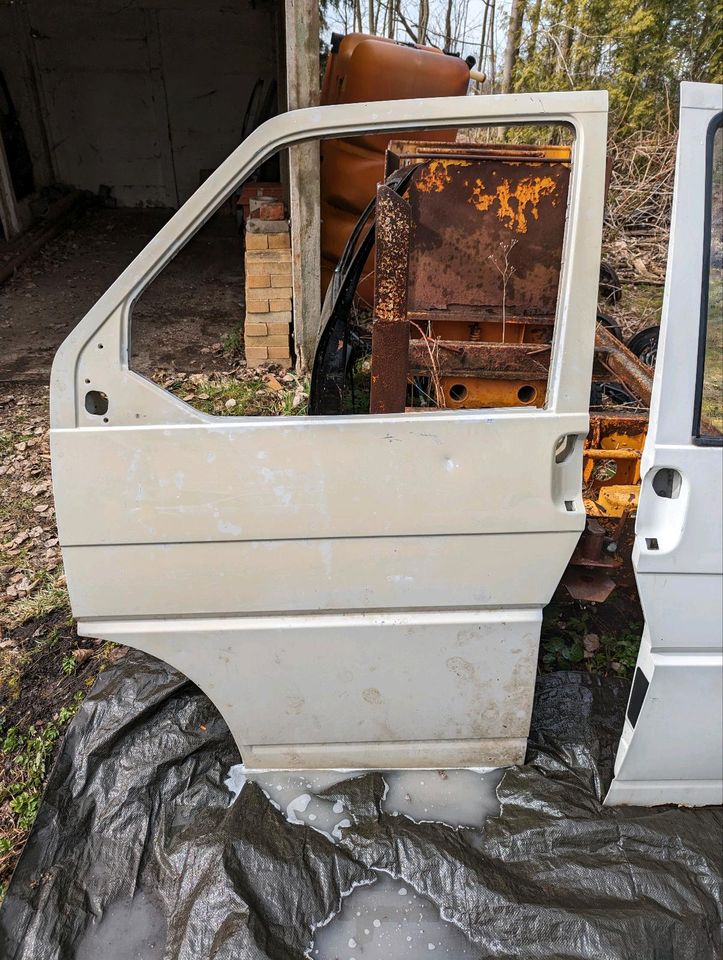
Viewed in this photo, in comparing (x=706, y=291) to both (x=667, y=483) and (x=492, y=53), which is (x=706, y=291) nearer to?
(x=667, y=483)

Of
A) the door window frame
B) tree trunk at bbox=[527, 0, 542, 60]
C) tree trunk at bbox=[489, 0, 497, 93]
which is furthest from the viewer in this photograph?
tree trunk at bbox=[489, 0, 497, 93]

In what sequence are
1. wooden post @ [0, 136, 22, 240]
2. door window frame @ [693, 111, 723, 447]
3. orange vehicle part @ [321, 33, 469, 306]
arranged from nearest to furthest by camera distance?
1. door window frame @ [693, 111, 723, 447]
2. orange vehicle part @ [321, 33, 469, 306]
3. wooden post @ [0, 136, 22, 240]

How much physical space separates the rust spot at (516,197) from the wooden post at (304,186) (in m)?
2.23

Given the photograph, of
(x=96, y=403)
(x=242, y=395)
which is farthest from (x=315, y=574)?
(x=242, y=395)

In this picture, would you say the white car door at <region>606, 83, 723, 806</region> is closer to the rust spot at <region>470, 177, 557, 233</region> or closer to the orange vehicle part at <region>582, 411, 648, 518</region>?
the orange vehicle part at <region>582, 411, 648, 518</region>

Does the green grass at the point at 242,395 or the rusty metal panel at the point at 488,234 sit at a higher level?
the rusty metal panel at the point at 488,234

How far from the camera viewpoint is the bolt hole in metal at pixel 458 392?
3199 millimetres

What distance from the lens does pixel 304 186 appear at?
4973 millimetres

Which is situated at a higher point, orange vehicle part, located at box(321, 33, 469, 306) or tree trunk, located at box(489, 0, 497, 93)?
tree trunk, located at box(489, 0, 497, 93)

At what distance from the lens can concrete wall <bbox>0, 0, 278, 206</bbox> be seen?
10.6 meters

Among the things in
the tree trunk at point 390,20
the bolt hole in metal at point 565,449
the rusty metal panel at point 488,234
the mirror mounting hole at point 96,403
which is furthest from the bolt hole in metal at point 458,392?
the tree trunk at point 390,20

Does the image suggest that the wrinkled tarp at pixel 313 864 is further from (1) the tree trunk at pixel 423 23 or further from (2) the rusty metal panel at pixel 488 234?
(1) the tree trunk at pixel 423 23

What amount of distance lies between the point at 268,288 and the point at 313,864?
453 centimetres

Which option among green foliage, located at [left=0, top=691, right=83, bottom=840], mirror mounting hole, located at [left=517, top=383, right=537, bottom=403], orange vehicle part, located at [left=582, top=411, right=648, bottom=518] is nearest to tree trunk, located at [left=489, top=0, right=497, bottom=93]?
mirror mounting hole, located at [left=517, top=383, right=537, bottom=403]
